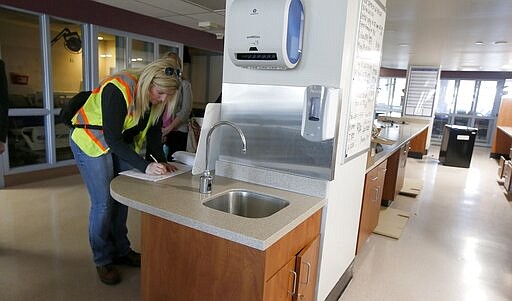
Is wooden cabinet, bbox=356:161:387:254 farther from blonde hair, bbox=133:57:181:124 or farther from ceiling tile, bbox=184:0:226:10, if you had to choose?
ceiling tile, bbox=184:0:226:10

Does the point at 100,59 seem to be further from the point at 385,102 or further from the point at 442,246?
the point at 385,102

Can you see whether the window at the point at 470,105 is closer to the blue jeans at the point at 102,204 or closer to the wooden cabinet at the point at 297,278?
the wooden cabinet at the point at 297,278

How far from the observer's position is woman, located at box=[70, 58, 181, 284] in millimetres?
1874

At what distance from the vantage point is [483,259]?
308 cm

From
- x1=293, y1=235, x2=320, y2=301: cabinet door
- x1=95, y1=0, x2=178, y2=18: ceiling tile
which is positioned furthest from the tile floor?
x1=95, y1=0, x2=178, y2=18: ceiling tile

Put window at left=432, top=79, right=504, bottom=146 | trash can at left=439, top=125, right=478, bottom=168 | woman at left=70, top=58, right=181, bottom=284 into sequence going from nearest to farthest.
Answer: woman at left=70, top=58, right=181, bottom=284 < trash can at left=439, top=125, right=478, bottom=168 < window at left=432, top=79, right=504, bottom=146

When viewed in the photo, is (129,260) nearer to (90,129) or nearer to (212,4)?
(90,129)

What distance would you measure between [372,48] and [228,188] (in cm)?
129

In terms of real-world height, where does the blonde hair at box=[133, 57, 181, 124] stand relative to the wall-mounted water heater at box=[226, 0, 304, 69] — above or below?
below

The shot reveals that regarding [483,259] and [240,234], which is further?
[483,259]

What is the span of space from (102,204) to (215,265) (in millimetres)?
1077

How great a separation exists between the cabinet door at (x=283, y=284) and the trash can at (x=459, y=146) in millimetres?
6953

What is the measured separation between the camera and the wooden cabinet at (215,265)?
52.1 inches

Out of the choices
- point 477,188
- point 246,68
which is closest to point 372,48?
point 246,68
